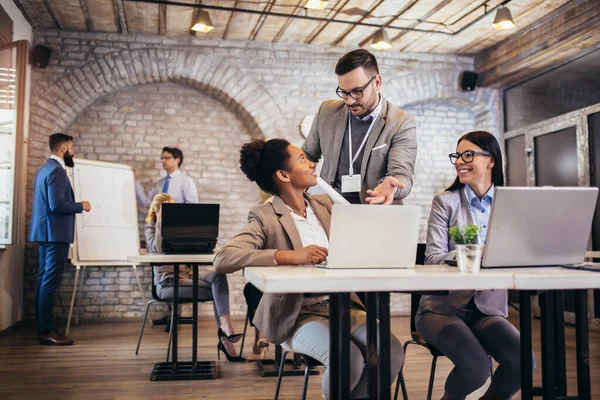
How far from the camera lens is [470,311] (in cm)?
228

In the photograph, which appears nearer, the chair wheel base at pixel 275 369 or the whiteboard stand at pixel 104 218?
the chair wheel base at pixel 275 369

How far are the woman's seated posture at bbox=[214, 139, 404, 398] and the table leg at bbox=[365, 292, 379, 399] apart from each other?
0.22 m

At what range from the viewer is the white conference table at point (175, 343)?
3.61m

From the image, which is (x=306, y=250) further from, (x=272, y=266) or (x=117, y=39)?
(x=117, y=39)

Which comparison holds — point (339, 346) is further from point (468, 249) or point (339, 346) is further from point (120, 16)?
point (120, 16)

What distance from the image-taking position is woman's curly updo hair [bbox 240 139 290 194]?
7.82ft

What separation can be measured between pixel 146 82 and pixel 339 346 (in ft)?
17.9

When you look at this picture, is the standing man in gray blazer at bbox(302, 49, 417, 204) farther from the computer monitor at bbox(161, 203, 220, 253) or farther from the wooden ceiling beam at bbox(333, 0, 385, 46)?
the wooden ceiling beam at bbox(333, 0, 385, 46)

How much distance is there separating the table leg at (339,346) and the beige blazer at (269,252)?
0.30 m

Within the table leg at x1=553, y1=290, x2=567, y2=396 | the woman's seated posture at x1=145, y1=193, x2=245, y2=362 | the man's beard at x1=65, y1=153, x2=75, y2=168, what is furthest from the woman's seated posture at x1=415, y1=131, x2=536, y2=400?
the man's beard at x1=65, y1=153, x2=75, y2=168

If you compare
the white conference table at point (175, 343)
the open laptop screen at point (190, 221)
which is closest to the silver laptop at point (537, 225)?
the white conference table at point (175, 343)

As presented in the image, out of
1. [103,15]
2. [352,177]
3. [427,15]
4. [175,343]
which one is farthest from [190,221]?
[427,15]

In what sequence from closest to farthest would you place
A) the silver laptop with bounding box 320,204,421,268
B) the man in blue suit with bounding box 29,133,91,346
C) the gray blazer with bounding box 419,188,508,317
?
the silver laptop with bounding box 320,204,421,268
the gray blazer with bounding box 419,188,508,317
the man in blue suit with bounding box 29,133,91,346

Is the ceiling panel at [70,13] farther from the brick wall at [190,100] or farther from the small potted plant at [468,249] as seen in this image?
the small potted plant at [468,249]
